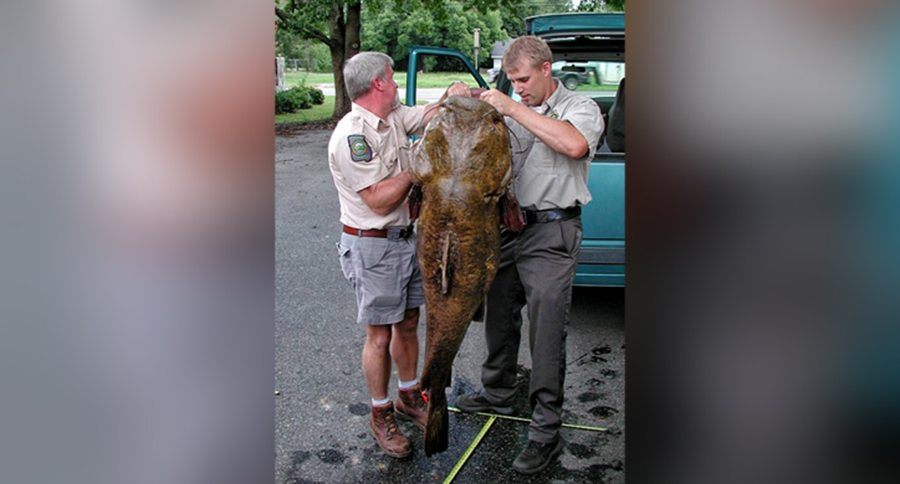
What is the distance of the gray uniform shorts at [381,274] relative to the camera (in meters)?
3.89

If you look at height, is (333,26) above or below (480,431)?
above

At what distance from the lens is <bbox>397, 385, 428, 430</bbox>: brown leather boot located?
437 cm

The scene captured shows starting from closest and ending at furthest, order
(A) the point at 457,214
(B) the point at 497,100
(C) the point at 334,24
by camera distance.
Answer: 1. (A) the point at 457,214
2. (B) the point at 497,100
3. (C) the point at 334,24

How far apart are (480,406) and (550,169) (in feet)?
5.30

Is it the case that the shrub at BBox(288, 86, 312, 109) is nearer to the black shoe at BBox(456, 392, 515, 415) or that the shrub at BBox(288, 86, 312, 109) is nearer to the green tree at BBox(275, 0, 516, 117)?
the green tree at BBox(275, 0, 516, 117)

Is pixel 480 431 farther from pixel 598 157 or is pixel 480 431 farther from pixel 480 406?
pixel 598 157

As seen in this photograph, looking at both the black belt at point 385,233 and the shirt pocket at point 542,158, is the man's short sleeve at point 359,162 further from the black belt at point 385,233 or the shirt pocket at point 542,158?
the shirt pocket at point 542,158

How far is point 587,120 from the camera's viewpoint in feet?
12.0

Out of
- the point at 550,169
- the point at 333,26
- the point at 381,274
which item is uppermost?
the point at 333,26

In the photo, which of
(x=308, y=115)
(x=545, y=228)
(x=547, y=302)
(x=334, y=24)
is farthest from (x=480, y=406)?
(x=308, y=115)
